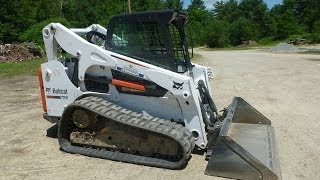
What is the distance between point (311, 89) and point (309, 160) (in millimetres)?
6729

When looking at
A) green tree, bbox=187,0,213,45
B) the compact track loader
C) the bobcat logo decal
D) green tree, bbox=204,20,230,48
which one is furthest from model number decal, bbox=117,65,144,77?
green tree, bbox=187,0,213,45

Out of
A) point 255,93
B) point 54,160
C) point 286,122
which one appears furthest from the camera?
point 255,93

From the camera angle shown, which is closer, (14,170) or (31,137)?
(14,170)

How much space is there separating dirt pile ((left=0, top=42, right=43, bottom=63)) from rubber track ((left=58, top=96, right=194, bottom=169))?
1636 centimetres

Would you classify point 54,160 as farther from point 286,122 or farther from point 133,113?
point 286,122

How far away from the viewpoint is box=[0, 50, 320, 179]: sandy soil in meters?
5.24

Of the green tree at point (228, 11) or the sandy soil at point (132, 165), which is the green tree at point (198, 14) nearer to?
the green tree at point (228, 11)

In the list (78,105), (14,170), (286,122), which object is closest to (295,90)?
(286,122)

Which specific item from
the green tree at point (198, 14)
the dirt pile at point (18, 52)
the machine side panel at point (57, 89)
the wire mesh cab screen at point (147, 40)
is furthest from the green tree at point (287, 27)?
the machine side panel at point (57, 89)

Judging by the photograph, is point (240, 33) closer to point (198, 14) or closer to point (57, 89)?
point (198, 14)

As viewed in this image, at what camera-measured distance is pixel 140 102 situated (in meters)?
6.00

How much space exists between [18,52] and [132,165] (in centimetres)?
1885

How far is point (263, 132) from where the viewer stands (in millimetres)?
6621

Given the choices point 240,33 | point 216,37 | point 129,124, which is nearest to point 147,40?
point 129,124
